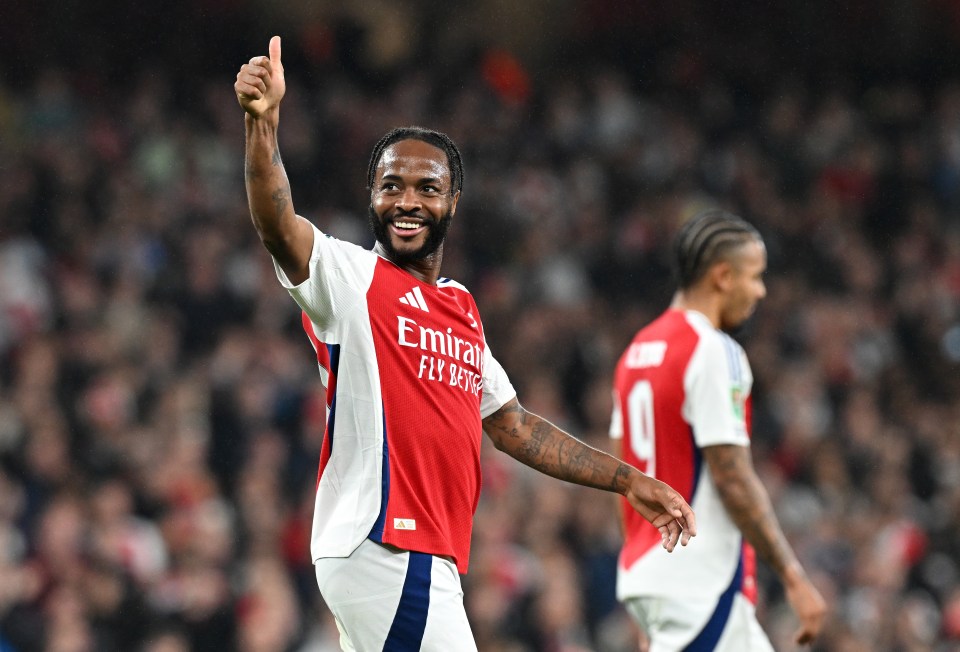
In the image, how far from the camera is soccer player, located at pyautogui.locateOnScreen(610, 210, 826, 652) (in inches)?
213

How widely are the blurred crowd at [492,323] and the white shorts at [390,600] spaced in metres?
3.03

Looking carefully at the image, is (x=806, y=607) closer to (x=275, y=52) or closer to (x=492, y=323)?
(x=275, y=52)

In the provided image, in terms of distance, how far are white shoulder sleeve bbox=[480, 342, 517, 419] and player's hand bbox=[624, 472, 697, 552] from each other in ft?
1.79

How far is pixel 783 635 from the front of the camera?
9.73 m

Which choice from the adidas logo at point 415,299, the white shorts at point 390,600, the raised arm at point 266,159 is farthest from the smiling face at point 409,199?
the white shorts at point 390,600

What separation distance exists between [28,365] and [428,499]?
698 cm

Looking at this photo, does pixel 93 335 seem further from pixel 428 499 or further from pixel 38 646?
pixel 428 499

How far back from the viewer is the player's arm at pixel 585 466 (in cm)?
411

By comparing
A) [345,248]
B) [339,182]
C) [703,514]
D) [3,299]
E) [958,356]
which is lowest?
[703,514]

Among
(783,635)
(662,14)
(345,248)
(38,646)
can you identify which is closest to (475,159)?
(662,14)

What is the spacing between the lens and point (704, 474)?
5547 millimetres

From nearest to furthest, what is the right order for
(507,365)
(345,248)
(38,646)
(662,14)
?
(345,248), (38,646), (507,365), (662,14)

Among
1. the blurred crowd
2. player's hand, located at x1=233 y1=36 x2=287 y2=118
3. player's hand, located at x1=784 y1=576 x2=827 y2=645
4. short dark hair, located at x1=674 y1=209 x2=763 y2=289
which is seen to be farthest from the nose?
the blurred crowd

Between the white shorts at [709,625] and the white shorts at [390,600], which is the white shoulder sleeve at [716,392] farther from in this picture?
the white shorts at [390,600]
